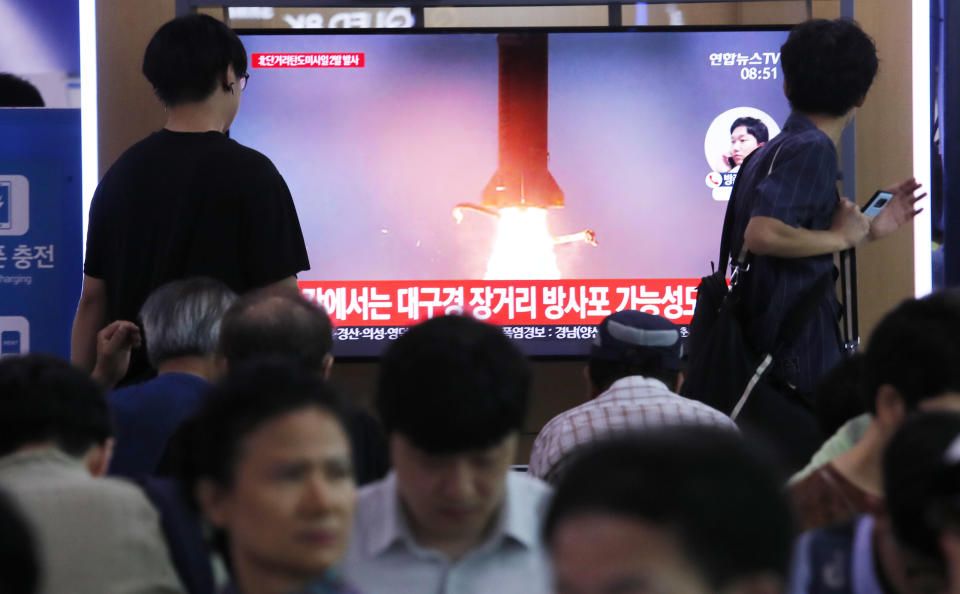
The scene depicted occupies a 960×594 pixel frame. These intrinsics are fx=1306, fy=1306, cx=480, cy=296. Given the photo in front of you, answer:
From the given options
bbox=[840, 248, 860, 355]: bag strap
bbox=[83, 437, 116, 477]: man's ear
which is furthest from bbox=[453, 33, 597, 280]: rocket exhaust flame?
bbox=[83, 437, 116, 477]: man's ear

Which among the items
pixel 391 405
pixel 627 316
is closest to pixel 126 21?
pixel 627 316

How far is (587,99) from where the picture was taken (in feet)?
15.0

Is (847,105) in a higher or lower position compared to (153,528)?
higher

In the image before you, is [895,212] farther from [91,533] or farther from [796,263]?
[91,533]

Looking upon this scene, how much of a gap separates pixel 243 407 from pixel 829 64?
Answer: 78.6 inches

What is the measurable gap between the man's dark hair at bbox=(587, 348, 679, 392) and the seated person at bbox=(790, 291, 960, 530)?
3.34ft

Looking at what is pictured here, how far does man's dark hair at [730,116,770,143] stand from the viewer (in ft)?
14.8

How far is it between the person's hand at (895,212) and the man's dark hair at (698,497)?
2.26 metres

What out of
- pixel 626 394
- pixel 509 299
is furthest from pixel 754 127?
pixel 626 394

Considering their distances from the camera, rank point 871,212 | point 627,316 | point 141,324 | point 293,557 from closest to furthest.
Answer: point 293,557 → point 141,324 → point 627,316 → point 871,212

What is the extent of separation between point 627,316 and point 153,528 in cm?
156

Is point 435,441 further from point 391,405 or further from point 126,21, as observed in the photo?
point 126,21

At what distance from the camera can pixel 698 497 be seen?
980 mm

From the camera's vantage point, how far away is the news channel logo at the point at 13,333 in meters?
4.17
